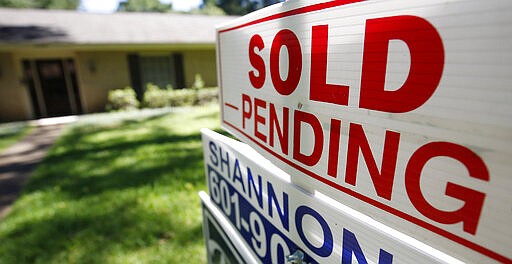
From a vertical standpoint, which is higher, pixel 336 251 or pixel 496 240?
pixel 496 240

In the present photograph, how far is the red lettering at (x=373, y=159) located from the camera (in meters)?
0.61

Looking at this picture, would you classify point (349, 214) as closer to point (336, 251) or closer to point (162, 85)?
point (336, 251)

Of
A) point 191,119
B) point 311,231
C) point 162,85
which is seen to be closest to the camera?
point 311,231

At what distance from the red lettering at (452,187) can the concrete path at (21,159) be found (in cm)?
452

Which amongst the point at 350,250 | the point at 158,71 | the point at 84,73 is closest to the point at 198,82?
the point at 158,71

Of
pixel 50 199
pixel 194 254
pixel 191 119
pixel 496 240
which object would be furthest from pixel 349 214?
pixel 191 119

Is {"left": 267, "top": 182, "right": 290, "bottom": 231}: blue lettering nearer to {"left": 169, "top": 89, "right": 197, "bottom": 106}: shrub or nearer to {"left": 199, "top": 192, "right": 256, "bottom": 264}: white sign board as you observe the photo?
{"left": 199, "top": 192, "right": 256, "bottom": 264}: white sign board

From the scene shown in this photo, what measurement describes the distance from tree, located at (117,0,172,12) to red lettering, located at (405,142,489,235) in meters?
56.6

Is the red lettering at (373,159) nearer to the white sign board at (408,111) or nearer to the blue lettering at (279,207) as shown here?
the white sign board at (408,111)

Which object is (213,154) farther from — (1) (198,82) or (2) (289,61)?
(1) (198,82)

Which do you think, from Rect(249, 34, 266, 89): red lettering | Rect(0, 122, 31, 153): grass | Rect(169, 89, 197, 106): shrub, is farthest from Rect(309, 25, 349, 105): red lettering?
Rect(169, 89, 197, 106): shrub

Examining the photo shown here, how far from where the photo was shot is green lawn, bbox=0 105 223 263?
274 centimetres

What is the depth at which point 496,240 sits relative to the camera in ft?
1.57

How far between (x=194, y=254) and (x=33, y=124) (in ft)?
30.2
